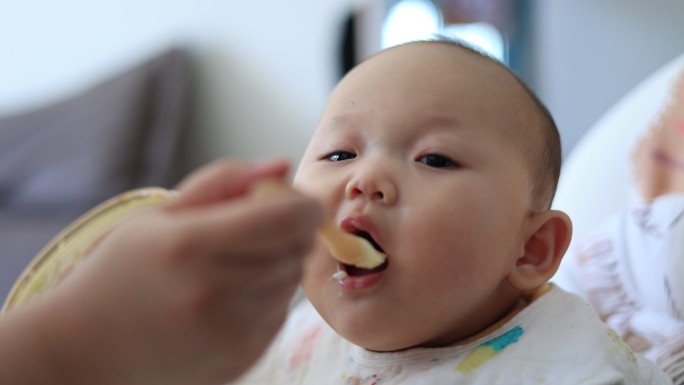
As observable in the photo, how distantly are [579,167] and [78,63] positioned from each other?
64.7 inches

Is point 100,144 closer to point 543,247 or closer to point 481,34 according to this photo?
point 481,34

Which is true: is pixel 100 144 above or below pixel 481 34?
below

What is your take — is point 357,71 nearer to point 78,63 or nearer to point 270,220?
point 270,220

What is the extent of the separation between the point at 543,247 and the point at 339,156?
0.22 m

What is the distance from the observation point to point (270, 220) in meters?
0.36

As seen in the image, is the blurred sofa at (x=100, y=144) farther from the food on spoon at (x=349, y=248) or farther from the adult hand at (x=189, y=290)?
the adult hand at (x=189, y=290)

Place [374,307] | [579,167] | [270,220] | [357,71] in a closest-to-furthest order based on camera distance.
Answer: [270,220]
[374,307]
[357,71]
[579,167]

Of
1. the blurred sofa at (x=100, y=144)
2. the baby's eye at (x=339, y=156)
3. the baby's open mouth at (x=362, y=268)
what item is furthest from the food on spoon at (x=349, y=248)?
the blurred sofa at (x=100, y=144)

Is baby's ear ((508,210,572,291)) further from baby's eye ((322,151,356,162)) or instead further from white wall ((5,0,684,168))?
white wall ((5,0,684,168))

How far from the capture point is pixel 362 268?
603 mm

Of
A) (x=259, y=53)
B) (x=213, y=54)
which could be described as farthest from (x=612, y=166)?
(x=213, y=54)

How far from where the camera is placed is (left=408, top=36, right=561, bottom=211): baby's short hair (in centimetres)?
70

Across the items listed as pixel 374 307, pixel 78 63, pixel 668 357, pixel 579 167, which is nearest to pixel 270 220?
pixel 374 307

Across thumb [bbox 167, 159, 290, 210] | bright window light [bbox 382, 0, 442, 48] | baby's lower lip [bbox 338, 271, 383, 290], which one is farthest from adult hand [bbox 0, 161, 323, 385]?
bright window light [bbox 382, 0, 442, 48]
